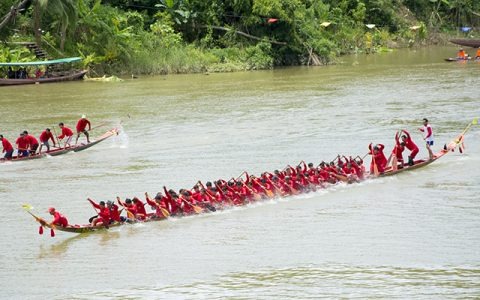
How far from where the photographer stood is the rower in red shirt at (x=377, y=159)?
2308 cm

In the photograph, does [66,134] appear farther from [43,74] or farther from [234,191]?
[43,74]

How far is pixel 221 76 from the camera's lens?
1821 inches

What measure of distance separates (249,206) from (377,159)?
4.19 meters

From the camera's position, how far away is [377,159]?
2325 cm

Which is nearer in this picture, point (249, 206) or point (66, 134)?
point (249, 206)

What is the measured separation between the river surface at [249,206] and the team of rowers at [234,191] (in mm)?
258

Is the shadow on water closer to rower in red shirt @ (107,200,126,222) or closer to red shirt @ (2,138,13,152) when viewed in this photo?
rower in red shirt @ (107,200,126,222)

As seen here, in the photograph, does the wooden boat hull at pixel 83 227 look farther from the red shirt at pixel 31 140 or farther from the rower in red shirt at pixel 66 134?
the rower in red shirt at pixel 66 134

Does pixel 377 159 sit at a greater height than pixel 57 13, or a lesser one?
lesser

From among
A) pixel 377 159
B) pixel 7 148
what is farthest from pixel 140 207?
pixel 7 148

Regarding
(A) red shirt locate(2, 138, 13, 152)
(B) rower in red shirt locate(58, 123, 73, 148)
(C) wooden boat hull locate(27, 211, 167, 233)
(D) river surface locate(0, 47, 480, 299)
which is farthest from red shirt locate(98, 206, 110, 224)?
(B) rower in red shirt locate(58, 123, 73, 148)

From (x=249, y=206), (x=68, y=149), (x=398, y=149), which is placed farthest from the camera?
(x=68, y=149)

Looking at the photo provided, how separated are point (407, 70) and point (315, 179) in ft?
86.0

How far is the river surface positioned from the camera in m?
15.8
